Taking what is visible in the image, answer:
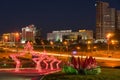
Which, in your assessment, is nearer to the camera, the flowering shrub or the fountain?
the flowering shrub

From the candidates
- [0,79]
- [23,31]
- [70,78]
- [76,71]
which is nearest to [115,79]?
[70,78]

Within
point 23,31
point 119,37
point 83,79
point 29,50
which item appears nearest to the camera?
point 83,79

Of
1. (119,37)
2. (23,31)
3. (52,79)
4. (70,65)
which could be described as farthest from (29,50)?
(23,31)

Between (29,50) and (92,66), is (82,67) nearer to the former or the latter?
(92,66)

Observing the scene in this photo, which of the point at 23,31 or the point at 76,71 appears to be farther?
the point at 23,31

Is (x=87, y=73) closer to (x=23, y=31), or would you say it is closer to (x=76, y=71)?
(x=76, y=71)

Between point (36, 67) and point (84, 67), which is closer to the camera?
point (84, 67)

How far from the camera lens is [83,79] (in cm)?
2088

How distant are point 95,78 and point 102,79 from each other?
0.42 meters

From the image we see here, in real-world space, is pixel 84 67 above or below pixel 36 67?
above

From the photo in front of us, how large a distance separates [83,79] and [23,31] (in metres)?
177

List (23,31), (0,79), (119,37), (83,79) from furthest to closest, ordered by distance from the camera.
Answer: (23,31), (119,37), (0,79), (83,79)

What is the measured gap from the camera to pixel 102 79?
2127 centimetres

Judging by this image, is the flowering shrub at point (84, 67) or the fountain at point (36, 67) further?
the fountain at point (36, 67)
